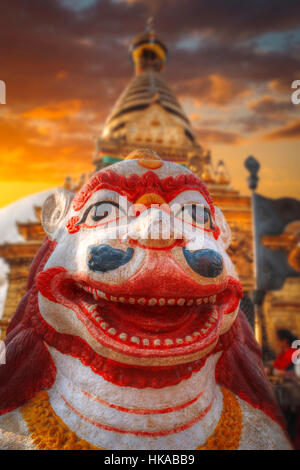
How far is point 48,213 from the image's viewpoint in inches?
75.0

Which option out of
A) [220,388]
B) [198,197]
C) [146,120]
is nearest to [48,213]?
[198,197]

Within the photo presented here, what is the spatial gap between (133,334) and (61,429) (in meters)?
0.54

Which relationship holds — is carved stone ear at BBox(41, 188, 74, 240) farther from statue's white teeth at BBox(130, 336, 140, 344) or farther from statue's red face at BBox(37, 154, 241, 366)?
statue's white teeth at BBox(130, 336, 140, 344)

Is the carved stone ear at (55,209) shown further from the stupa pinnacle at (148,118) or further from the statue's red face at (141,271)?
the stupa pinnacle at (148,118)

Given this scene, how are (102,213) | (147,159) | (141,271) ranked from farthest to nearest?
(147,159)
(102,213)
(141,271)

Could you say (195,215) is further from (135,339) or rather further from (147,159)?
(135,339)

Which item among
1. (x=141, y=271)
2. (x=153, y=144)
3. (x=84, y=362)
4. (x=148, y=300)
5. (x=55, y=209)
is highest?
(x=153, y=144)

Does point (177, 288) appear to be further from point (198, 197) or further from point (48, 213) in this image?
point (48, 213)

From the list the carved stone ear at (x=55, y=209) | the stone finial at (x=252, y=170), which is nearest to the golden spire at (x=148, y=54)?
the stone finial at (x=252, y=170)

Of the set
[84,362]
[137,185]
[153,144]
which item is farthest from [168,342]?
→ [153,144]

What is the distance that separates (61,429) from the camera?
1.35 metres

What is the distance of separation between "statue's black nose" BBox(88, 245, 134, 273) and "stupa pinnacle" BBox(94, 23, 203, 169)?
650 cm
